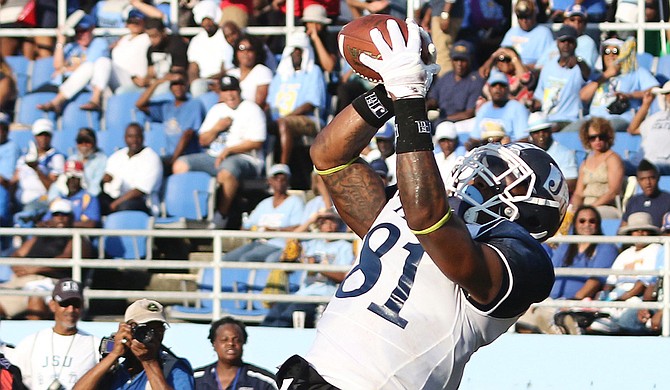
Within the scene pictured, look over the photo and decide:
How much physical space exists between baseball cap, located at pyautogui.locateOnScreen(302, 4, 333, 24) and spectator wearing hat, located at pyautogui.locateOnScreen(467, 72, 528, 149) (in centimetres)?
186

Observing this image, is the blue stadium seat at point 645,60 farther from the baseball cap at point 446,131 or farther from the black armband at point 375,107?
the black armband at point 375,107

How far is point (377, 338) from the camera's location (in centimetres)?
329

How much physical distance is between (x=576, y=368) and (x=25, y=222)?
15.8 feet

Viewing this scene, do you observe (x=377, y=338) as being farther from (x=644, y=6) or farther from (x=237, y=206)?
(x=644, y=6)

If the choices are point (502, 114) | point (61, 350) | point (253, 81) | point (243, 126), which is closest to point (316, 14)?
point (253, 81)

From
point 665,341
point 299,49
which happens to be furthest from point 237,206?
point 665,341

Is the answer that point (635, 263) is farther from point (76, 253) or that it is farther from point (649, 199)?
point (76, 253)

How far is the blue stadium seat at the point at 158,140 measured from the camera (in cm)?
1084

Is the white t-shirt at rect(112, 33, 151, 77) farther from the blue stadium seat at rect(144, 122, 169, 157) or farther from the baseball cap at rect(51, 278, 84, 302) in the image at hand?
the baseball cap at rect(51, 278, 84, 302)

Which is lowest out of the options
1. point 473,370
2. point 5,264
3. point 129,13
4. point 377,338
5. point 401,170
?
point 473,370

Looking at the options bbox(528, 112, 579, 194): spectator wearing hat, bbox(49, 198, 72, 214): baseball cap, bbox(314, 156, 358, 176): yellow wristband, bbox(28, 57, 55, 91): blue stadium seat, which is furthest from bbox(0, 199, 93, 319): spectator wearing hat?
bbox(314, 156, 358, 176): yellow wristband

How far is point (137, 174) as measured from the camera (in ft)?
33.7

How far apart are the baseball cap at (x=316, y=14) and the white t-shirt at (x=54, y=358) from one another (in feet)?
14.2

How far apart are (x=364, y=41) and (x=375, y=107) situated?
1.09 ft
